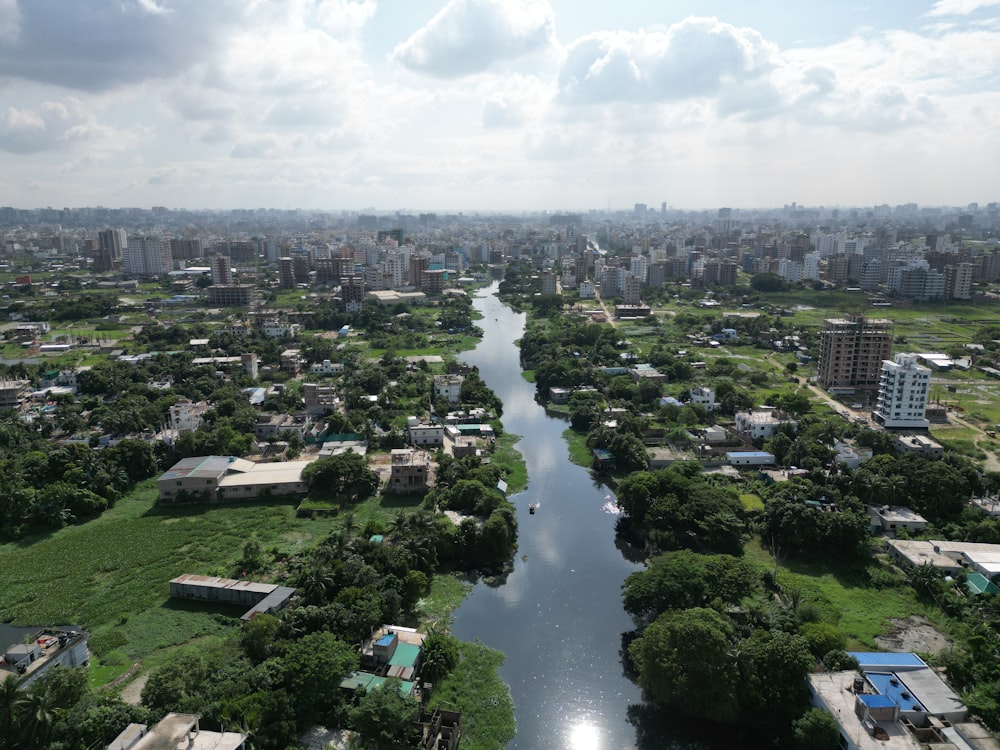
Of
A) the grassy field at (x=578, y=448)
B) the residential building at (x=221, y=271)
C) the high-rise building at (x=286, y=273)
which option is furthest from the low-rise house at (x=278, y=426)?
the high-rise building at (x=286, y=273)

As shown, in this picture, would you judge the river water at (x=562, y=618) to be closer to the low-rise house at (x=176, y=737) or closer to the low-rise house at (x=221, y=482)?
the low-rise house at (x=176, y=737)

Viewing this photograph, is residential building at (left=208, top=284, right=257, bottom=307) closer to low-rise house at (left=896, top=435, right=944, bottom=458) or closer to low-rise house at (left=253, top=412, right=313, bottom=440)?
low-rise house at (left=253, top=412, right=313, bottom=440)

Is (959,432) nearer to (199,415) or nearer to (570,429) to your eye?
(570,429)

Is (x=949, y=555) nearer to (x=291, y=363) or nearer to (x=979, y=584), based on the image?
(x=979, y=584)

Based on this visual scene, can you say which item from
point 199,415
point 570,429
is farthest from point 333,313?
point 570,429

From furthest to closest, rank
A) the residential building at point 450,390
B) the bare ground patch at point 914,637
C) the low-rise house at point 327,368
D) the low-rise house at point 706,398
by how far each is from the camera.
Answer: the low-rise house at point 327,368, the residential building at point 450,390, the low-rise house at point 706,398, the bare ground patch at point 914,637
